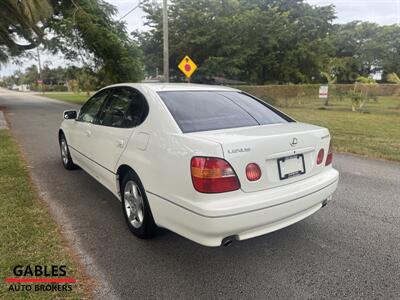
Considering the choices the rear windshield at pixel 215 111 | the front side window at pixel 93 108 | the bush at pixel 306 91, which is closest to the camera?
the rear windshield at pixel 215 111

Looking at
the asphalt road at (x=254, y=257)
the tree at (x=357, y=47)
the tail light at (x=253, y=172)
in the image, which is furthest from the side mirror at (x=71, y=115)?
the tree at (x=357, y=47)

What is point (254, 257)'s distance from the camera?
2861 mm

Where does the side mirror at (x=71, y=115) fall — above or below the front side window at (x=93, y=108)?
below

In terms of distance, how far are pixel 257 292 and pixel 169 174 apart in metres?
1.15

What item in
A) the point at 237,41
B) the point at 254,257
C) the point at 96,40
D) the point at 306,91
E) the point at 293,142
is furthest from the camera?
the point at 237,41

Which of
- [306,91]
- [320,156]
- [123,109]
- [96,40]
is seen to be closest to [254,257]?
[320,156]

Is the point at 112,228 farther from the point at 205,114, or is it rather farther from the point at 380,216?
the point at 380,216

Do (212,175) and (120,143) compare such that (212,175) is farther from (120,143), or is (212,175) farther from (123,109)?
(123,109)

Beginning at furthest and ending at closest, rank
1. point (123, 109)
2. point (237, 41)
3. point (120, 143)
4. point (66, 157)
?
1. point (237, 41)
2. point (66, 157)
3. point (123, 109)
4. point (120, 143)

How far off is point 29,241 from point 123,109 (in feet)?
5.44

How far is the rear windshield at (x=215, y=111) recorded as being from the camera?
292 cm

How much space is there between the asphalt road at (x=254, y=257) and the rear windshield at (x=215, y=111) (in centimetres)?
121

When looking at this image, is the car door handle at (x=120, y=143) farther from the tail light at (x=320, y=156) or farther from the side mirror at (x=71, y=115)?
the side mirror at (x=71, y=115)

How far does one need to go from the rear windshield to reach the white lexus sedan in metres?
0.01
